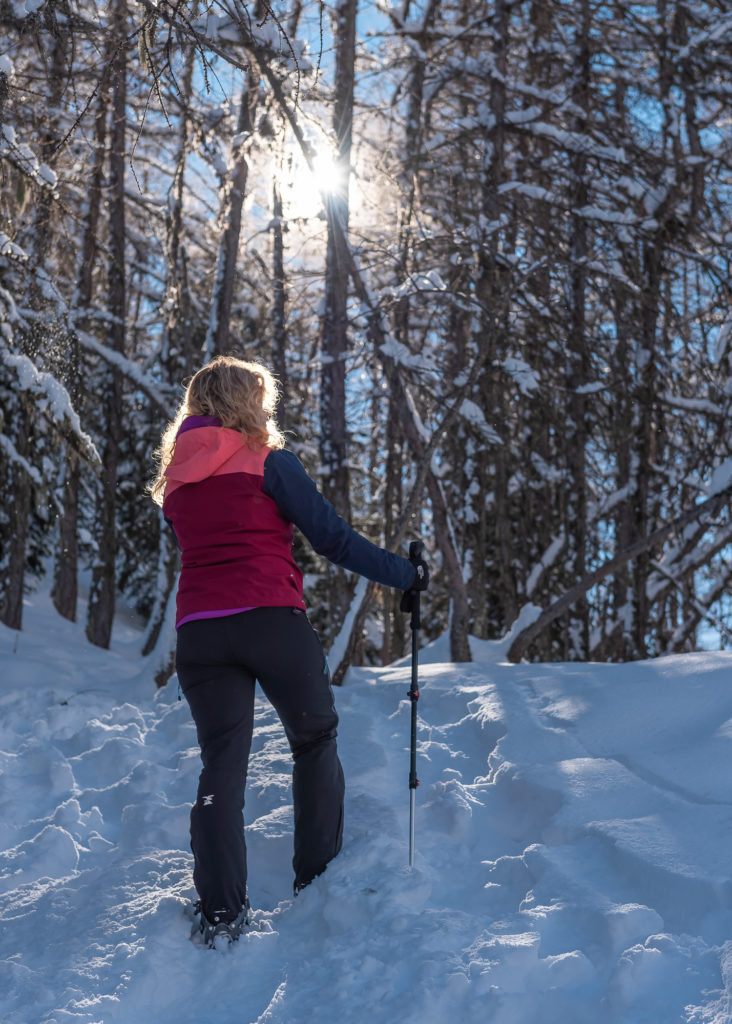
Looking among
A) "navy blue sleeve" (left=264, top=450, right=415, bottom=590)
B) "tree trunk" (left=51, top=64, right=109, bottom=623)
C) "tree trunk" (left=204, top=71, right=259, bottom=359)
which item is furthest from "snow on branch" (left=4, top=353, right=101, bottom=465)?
"navy blue sleeve" (left=264, top=450, right=415, bottom=590)

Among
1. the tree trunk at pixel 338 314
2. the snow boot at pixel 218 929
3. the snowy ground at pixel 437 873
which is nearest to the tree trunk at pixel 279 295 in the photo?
the tree trunk at pixel 338 314

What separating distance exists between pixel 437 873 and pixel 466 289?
6.96 m

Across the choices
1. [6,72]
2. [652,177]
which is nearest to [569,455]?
[652,177]

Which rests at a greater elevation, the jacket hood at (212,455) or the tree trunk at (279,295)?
the tree trunk at (279,295)

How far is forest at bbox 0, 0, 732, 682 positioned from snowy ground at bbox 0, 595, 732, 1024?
2182mm

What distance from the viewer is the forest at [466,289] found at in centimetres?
681

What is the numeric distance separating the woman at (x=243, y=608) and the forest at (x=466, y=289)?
2.98 metres

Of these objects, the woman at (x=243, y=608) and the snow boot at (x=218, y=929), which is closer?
the snow boot at (x=218, y=929)

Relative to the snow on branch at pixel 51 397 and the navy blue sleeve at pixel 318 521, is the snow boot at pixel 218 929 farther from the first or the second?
the snow on branch at pixel 51 397

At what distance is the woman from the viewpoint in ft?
10.1

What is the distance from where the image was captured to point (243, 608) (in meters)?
3.11

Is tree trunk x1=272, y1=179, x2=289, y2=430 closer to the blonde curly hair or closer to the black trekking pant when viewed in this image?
the blonde curly hair

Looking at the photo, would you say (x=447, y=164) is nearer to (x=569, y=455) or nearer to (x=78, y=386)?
(x=569, y=455)

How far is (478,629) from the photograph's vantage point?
938 centimetres
